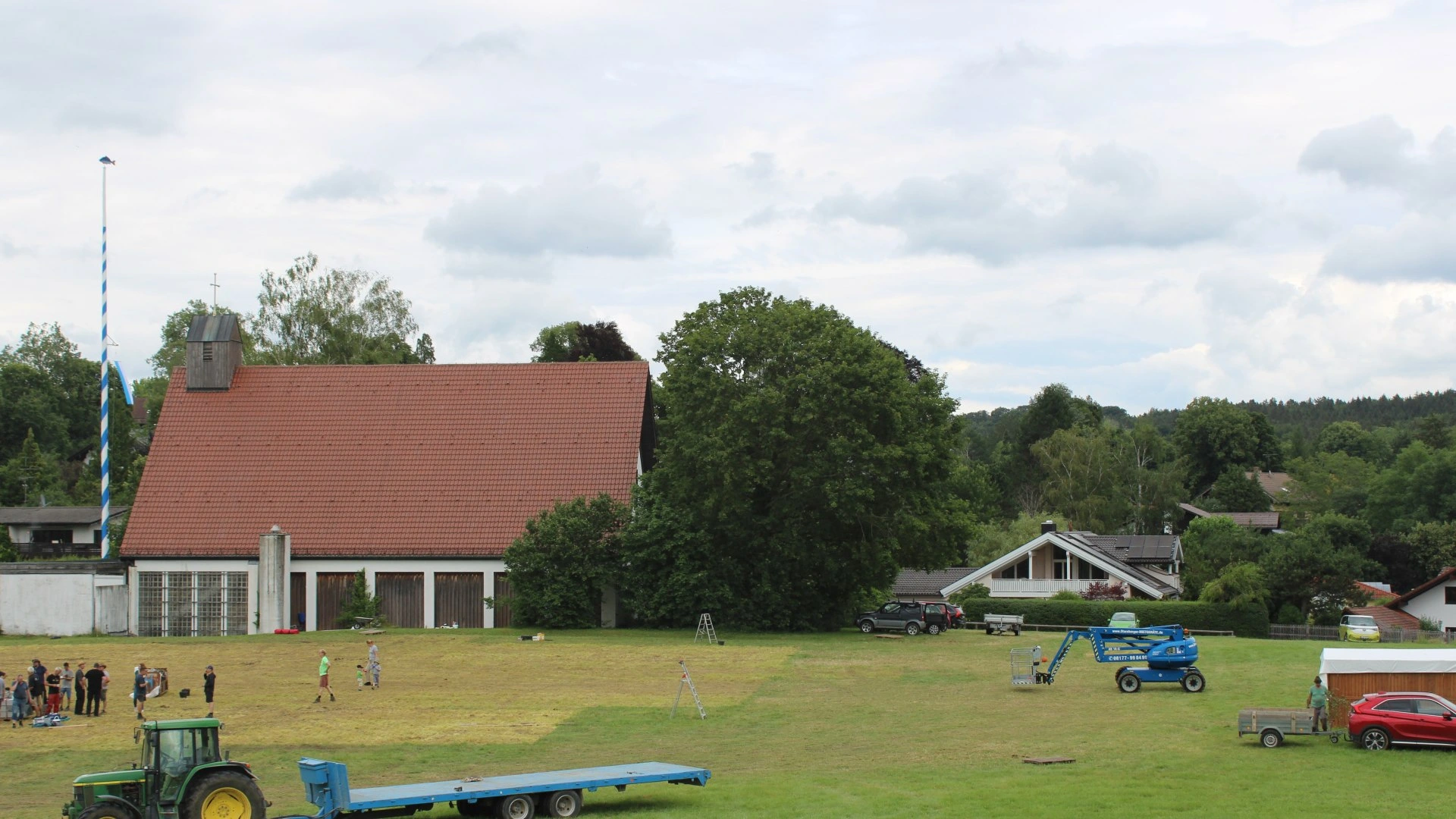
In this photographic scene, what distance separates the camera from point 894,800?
20641 millimetres

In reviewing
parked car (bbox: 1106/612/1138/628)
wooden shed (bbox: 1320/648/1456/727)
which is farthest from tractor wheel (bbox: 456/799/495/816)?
parked car (bbox: 1106/612/1138/628)

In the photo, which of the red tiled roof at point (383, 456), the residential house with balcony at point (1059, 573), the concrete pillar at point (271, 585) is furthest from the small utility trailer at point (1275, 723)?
the residential house with balcony at point (1059, 573)

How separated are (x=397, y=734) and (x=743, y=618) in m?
23.8

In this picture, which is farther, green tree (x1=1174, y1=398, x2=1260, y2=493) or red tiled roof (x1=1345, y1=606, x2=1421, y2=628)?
green tree (x1=1174, y1=398, x2=1260, y2=493)

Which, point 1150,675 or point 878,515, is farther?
point 878,515

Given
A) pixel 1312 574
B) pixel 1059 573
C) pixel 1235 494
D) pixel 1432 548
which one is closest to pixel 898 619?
pixel 1059 573

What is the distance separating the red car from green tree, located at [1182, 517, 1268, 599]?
116ft

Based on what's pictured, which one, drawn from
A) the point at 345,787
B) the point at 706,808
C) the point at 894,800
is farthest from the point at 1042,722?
the point at 345,787

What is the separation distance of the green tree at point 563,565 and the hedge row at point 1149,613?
20669 millimetres

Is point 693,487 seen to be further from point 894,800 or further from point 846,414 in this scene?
point 894,800

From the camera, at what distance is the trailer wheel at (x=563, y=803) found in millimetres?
19969

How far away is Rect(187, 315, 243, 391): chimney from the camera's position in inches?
2328

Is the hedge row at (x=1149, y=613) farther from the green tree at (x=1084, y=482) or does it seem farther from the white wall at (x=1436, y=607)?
the green tree at (x=1084, y=482)

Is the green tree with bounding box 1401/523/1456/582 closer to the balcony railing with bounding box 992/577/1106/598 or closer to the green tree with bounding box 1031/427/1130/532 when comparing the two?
the green tree with bounding box 1031/427/1130/532
